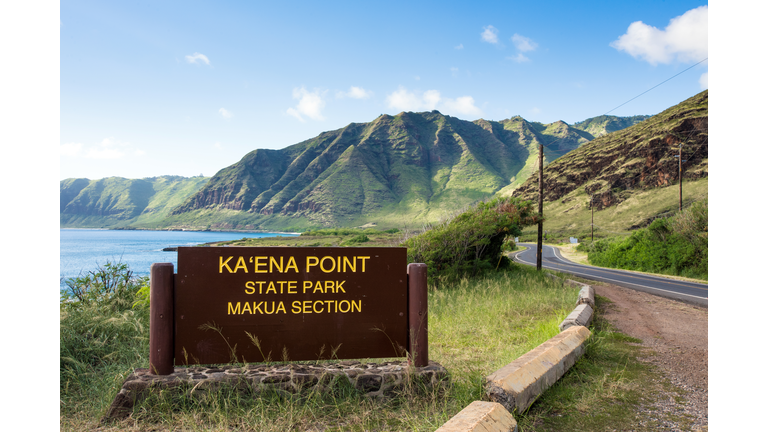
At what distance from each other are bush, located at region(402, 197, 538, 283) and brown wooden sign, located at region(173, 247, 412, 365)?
799cm

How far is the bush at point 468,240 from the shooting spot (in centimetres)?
1212

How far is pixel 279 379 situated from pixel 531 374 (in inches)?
95.5

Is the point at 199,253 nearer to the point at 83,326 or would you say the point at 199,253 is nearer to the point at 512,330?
the point at 83,326

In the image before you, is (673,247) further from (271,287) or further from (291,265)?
(271,287)

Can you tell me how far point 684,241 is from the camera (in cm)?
2030

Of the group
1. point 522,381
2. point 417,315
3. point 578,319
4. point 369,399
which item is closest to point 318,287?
point 417,315

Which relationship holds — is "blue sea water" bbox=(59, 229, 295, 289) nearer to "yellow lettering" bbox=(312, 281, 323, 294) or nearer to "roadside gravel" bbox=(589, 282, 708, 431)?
"yellow lettering" bbox=(312, 281, 323, 294)

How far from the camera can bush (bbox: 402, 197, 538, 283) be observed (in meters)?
12.1

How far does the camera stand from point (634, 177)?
302ft

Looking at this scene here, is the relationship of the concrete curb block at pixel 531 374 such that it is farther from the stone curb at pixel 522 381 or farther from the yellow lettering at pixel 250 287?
the yellow lettering at pixel 250 287

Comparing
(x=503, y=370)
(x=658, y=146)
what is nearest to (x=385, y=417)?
(x=503, y=370)

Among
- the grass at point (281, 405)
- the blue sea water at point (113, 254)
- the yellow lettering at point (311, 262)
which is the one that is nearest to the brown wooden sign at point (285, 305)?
the yellow lettering at point (311, 262)

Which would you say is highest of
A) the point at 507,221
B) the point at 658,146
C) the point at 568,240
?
the point at 658,146

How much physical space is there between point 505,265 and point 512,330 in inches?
388
